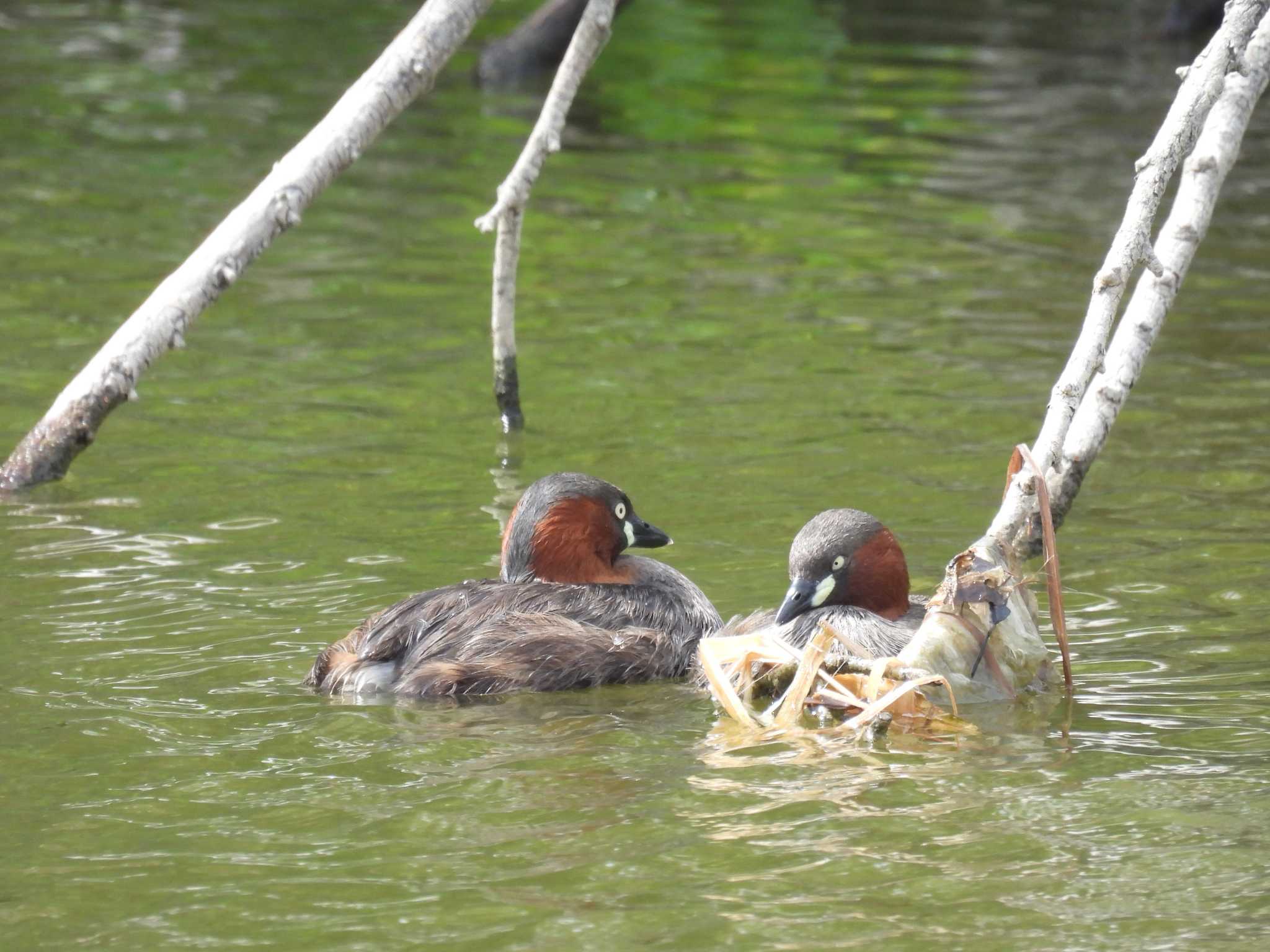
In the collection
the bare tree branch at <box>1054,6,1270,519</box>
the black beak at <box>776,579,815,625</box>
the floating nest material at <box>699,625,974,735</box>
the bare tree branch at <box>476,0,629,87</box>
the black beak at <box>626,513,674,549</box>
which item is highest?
the bare tree branch at <box>476,0,629,87</box>

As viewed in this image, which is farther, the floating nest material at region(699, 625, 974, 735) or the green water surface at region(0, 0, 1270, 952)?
the floating nest material at region(699, 625, 974, 735)

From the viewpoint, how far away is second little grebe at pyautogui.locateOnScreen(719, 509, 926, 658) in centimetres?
670

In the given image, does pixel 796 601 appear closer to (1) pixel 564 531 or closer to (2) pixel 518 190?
(1) pixel 564 531

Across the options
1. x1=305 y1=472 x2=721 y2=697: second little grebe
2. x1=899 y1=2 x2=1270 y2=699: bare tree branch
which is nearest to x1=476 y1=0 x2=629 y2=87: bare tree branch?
x1=305 y1=472 x2=721 y2=697: second little grebe

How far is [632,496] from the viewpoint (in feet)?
29.3

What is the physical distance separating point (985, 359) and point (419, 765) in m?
6.13

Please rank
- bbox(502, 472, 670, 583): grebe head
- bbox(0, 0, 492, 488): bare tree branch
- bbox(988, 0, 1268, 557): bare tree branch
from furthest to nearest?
bbox(502, 472, 670, 583): grebe head < bbox(0, 0, 492, 488): bare tree branch < bbox(988, 0, 1268, 557): bare tree branch

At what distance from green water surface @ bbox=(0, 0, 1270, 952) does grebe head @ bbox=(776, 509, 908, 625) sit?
0.57 m

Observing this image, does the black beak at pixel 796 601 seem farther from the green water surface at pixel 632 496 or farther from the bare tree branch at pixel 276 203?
the bare tree branch at pixel 276 203

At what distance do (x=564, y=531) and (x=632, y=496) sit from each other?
1.85 meters

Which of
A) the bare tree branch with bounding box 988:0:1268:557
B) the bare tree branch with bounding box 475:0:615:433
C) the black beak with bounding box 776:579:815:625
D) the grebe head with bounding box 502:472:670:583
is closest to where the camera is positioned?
the bare tree branch with bounding box 988:0:1268:557

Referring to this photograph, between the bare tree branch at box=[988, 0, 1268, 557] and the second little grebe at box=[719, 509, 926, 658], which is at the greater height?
the bare tree branch at box=[988, 0, 1268, 557]

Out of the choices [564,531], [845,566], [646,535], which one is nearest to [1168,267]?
[845,566]

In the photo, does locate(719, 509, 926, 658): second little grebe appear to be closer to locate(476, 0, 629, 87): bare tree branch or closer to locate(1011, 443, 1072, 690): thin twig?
locate(1011, 443, 1072, 690): thin twig
